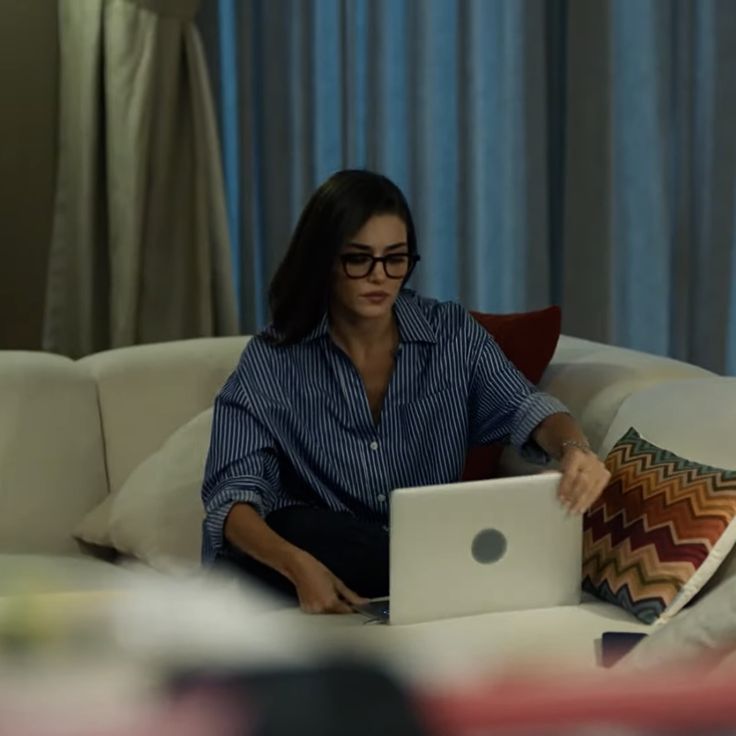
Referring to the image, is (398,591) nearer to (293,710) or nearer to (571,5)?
(293,710)

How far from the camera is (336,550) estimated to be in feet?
5.95

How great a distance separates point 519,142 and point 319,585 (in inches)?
67.7

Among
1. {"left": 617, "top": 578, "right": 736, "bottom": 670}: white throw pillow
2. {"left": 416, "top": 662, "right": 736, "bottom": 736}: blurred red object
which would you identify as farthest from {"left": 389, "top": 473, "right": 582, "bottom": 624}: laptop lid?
{"left": 416, "top": 662, "right": 736, "bottom": 736}: blurred red object

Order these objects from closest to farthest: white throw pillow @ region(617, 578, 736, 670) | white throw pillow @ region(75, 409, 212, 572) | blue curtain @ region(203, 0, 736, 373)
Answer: white throw pillow @ region(617, 578, 736, 670), white throw pillow @ region(75, 409, 212, 572), blue curtain @ region(203, 0, 736, 373)

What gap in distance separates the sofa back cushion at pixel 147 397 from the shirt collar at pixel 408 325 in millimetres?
570

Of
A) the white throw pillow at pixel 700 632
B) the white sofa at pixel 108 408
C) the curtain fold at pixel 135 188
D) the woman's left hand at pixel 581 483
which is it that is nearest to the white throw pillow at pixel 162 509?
the white sofa at pixel 108 408

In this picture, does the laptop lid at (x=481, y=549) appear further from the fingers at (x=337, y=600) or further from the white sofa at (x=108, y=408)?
the white sofa at (x=108, y=408)

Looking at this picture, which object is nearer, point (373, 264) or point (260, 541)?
point (260, 541)

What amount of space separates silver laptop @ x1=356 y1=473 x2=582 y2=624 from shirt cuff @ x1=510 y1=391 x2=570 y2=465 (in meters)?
0.28

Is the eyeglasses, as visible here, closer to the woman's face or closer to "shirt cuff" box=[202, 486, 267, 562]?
the woman's face

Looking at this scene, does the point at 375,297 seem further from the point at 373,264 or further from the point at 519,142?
the point at 519,142

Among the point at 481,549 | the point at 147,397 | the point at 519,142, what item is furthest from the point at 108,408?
the point at 519,142

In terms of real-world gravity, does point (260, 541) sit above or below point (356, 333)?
below

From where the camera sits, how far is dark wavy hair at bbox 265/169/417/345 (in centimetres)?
193
